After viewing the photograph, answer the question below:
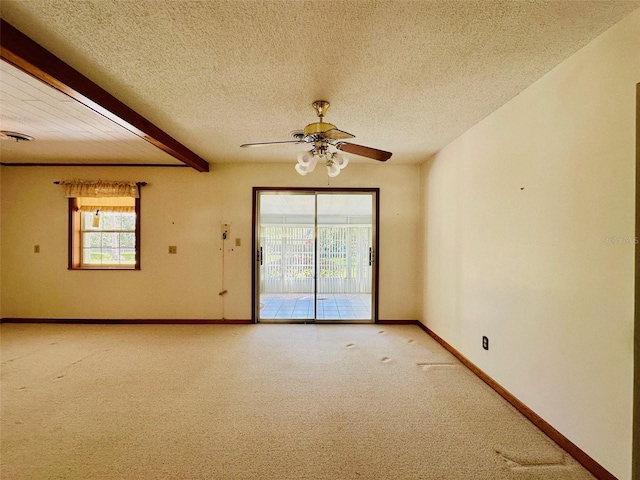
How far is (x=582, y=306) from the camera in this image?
1.63 meters

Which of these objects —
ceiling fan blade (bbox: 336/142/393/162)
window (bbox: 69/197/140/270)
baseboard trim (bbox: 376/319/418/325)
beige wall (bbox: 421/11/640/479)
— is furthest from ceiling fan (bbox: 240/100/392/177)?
window (bbox: 69/197/140/270)

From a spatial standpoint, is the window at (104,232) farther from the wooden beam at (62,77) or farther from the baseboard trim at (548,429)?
the baseboard trim at (548,429)

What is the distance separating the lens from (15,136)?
10.0ft

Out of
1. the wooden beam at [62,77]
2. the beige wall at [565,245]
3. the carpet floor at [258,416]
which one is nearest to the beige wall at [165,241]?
the carpet floor at [258,416]

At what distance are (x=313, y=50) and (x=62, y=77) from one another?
1539 millimetres

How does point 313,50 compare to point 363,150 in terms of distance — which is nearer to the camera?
point 313,50

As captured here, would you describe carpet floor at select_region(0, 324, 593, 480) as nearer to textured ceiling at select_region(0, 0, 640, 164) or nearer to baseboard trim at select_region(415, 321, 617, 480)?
baseboard trim at select_region(415, 321, 617, 480)

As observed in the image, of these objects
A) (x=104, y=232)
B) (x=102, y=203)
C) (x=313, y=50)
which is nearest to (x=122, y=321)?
(x=104, y=232)

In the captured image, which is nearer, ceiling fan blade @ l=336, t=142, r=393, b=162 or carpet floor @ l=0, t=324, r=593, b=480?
carpet floor @ l=0, t=324, r=593, b=480

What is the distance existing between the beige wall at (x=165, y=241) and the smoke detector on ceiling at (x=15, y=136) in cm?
106

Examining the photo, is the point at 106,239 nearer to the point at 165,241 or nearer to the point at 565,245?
the point at 165,241

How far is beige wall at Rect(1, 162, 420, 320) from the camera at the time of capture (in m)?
4.19

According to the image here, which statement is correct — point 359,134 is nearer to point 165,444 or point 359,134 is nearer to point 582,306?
point 582,306

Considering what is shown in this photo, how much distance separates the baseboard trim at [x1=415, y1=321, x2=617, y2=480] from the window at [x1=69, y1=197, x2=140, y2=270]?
4523 millimetres
